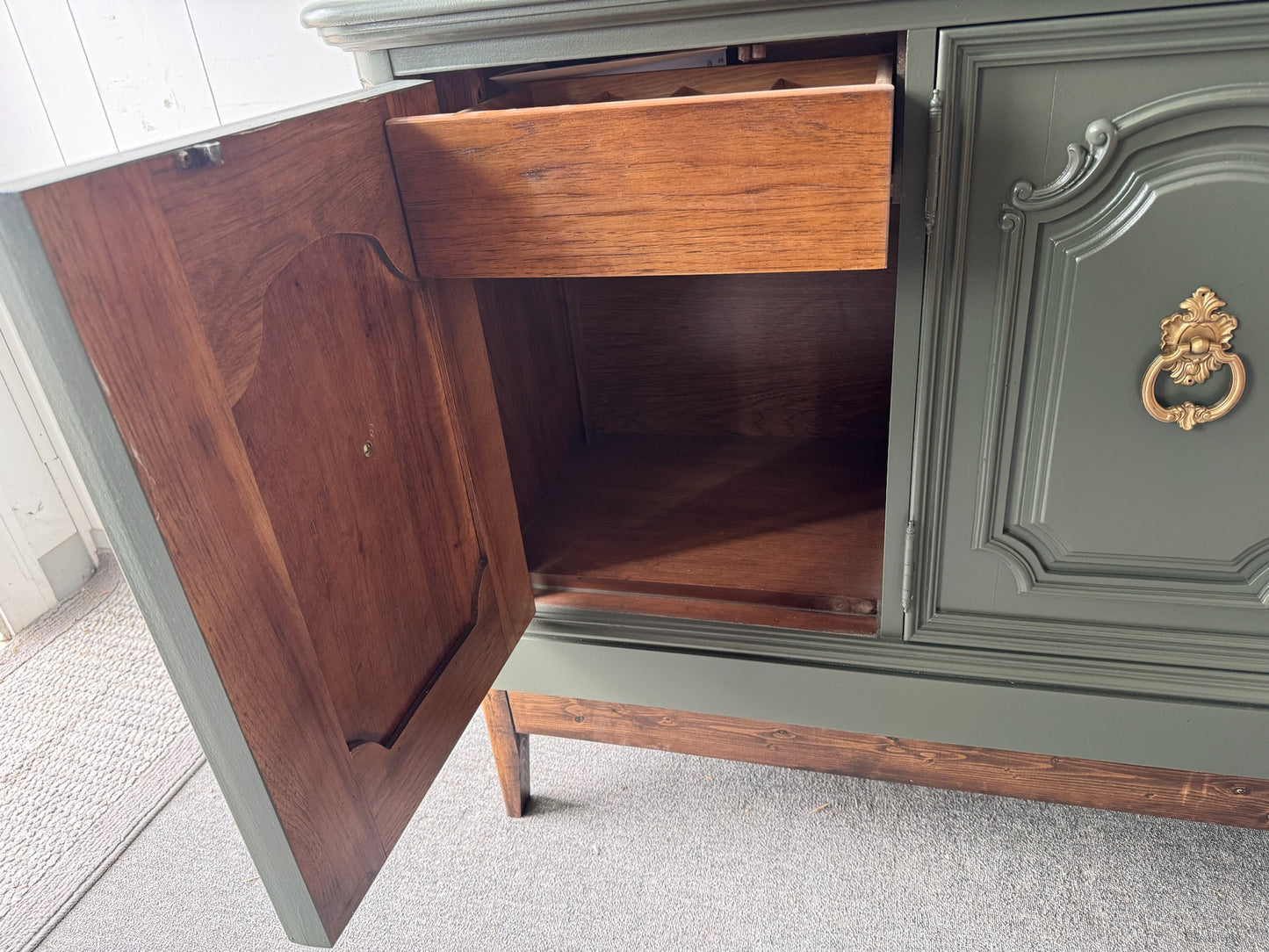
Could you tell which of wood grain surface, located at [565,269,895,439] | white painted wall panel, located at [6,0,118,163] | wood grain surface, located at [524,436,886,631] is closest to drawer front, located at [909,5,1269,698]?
wood grain surface, located at [524,436,886,631]

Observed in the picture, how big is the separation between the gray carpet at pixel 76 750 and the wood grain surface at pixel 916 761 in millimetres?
537

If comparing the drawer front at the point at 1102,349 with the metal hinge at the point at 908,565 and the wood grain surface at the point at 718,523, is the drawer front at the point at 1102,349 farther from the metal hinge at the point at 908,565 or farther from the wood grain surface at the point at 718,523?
the wood grain surface at the point at 718,523

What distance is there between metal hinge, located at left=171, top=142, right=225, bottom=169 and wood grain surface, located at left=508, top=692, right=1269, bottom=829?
66 cm

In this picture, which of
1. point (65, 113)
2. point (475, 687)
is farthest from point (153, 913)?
point (65, 113)

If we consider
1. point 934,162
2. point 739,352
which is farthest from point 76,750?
point 934,162

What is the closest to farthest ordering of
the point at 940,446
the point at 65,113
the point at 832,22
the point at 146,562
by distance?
1. the point at 146,562
2. the point at 832,22
3. the point at 940,446
4. the point at 65,113

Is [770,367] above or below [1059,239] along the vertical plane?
below

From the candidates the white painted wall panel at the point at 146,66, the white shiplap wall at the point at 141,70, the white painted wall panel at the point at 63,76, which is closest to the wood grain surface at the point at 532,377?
the white shiplap wall at the point at 141,70

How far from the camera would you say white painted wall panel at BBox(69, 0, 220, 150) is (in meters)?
1.11

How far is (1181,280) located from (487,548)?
1.70 ft

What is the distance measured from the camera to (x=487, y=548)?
27.7 inches

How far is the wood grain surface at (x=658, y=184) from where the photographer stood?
1.61 ft

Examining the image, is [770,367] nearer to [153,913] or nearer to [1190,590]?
[1190,590]

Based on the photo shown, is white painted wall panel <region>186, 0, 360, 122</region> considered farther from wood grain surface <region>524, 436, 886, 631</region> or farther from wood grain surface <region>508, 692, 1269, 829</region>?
wood grain surface <region>508, 692, 1269, 829</region>
